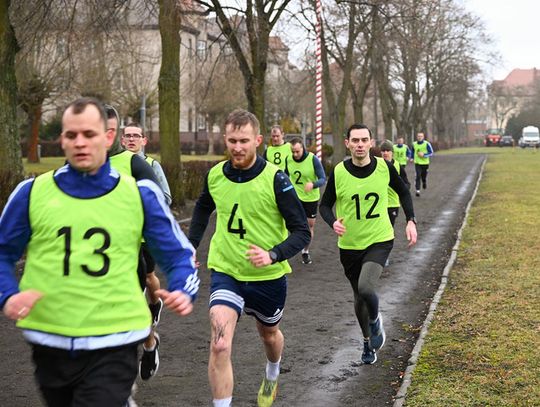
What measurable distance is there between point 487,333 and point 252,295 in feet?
10.7

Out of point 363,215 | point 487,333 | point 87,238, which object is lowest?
point 487,333

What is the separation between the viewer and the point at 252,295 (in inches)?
225

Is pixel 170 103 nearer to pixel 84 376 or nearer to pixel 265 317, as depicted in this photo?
pixel 265 317

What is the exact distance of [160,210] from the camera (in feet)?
12.7

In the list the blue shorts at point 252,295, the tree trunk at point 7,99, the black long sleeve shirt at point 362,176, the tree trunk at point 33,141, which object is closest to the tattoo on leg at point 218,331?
the blue shorts at point 252,295

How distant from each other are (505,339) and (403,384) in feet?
5.45

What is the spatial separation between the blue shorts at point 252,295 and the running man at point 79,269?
5.85ft

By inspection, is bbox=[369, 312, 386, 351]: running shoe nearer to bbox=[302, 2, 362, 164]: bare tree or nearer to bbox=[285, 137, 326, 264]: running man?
bbox=[285, 137, 326, 264]: running man

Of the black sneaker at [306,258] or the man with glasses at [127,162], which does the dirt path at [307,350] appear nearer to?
the black sneaker at [306,258]

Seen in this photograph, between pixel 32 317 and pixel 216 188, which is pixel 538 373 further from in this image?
pixel 32 317

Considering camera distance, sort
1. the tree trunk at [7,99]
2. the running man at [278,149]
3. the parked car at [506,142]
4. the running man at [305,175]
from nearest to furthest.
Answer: the running man at [305,175] < the running man at [278,149] < the tree trunk at [7,99] < the parked car at [506,142]

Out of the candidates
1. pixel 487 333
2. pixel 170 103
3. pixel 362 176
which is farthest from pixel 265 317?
pixel 170 103

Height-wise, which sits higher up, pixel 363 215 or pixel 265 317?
pixel 363 215

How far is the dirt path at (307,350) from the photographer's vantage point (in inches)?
257
